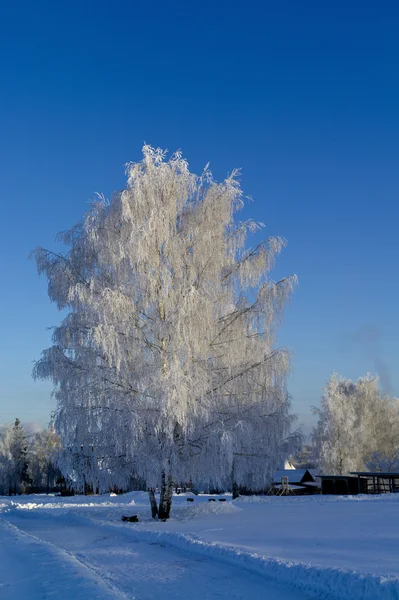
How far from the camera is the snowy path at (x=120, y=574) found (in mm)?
8688

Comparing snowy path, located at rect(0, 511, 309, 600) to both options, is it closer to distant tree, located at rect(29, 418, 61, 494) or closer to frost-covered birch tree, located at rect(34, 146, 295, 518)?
frost-covered birch tree, located at rect(34, 146, 295, 518)

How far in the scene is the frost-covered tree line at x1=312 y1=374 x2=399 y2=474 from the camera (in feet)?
166

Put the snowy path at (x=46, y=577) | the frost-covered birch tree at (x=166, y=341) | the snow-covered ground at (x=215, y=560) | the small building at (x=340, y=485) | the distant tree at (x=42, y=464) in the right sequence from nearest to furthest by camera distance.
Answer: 1. the snowy path at (x=46, y=577)
2. the snow-covered ground at (x=215, y=560)
3. the frost-covered birch tree at (x=166, y=341)
4. the small building at (x=340, y=485)
5. the distant tree at (x=42, y=464)

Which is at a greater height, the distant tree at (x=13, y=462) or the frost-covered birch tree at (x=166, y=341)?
the frost-covered birch tree at (x=166, y=341)

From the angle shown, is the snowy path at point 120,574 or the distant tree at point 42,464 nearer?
the snowy path at point 120,574

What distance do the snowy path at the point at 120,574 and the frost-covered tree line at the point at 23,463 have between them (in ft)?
210

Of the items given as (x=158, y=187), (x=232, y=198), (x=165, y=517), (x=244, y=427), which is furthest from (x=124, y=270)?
(x=165, y=517)

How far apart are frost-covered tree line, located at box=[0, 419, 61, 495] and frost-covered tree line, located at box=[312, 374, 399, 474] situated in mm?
37995

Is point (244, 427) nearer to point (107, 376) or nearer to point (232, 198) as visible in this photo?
Result: point (107, 376)

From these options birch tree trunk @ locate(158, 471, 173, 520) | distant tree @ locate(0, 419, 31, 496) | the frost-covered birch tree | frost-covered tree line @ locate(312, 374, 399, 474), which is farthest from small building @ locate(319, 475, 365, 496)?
distant tree @ locate(0, 419, 31, 496)

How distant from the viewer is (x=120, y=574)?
1053 cm

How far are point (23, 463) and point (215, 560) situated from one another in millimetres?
74887

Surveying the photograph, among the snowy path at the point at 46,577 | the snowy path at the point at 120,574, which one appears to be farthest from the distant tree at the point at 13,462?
the snowy path at the point at 46,577

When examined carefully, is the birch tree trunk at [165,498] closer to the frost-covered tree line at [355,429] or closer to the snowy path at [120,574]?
the snowy path at [120,574]
